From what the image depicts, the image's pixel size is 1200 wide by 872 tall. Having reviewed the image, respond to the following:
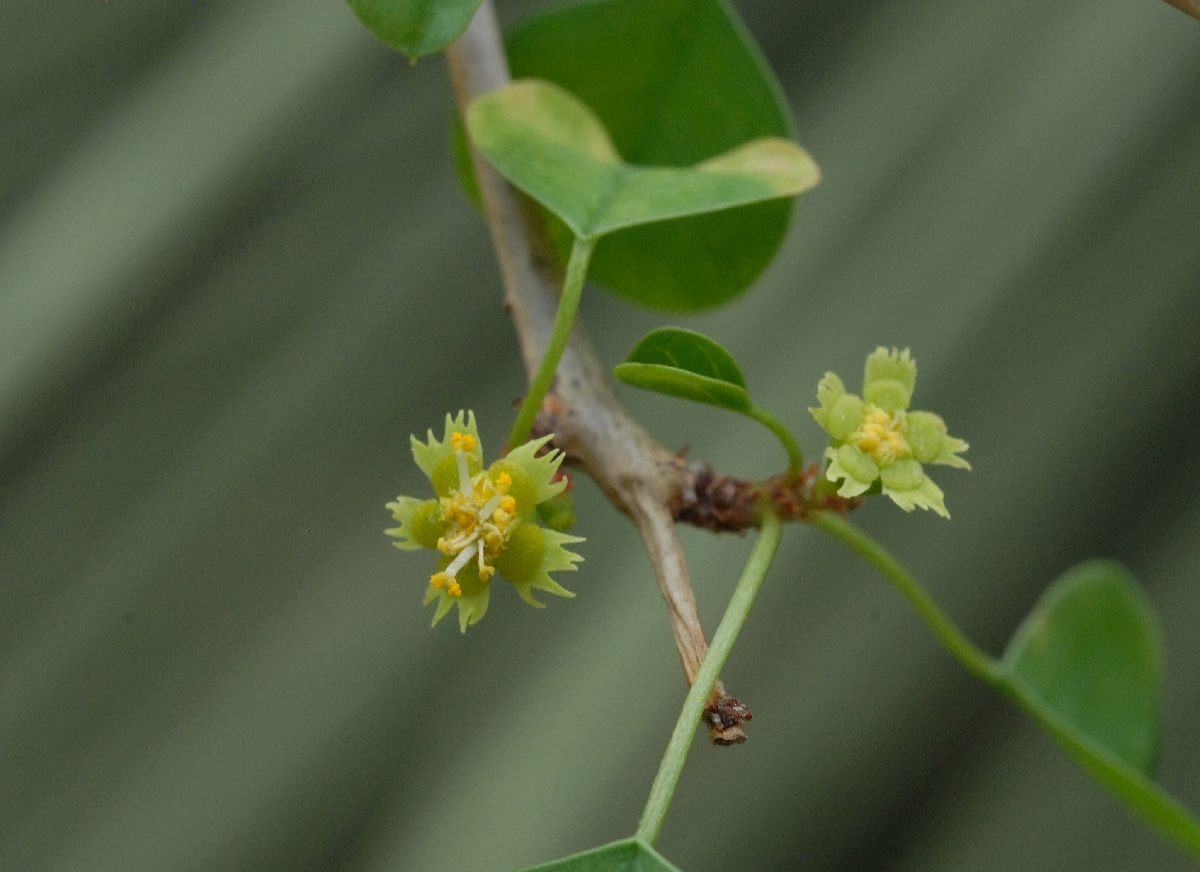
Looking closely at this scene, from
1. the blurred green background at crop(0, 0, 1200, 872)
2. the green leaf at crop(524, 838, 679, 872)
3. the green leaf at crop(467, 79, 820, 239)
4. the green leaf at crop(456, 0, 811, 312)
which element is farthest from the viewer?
the blurred green background at crop(0, 0, 1200, 872)

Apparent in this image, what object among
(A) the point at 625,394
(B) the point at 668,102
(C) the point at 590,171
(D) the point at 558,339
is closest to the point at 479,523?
(D) the point at 558,339

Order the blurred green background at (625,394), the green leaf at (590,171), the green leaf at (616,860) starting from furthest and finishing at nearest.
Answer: the blurred green background at (625,394) < the green leaf at (590,171) < the green leaf at (616,860)

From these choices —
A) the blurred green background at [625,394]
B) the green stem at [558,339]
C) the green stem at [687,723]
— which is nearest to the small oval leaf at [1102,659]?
the green stem at [687,723]

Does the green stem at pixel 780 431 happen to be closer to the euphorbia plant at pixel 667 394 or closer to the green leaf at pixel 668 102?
the euphorbia plant at pixel 667 394

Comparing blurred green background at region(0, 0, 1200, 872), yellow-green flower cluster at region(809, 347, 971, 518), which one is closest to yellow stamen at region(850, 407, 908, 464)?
yellow-green flower cluster at region(809, 347, 971, 518)

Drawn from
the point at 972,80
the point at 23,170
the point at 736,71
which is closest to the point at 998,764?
the point at 972,80

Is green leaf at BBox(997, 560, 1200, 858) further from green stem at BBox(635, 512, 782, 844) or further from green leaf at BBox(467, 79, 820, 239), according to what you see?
green leaf at BBox(467, 79, 820, 239)

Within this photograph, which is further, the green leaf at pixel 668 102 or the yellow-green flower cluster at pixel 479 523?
the green leaf at pixel 668 102
